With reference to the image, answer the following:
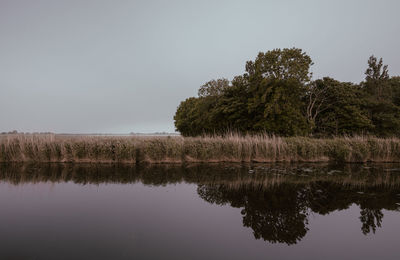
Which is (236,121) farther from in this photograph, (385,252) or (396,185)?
(385,252)

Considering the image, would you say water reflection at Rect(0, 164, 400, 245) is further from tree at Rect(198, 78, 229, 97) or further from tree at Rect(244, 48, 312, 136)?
tree at Rect(198, 78, 229, 97)

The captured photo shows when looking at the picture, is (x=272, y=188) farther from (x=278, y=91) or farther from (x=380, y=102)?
(x=380, y=102)

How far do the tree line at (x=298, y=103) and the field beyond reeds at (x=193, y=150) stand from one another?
18.1ft

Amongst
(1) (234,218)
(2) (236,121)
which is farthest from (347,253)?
(2) (236,121)

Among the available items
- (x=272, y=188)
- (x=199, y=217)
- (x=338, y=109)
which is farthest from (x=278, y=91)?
(x=199, y=217)

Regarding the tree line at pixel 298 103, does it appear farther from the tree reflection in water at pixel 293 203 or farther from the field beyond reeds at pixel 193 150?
the tree reflection in water at pixel 293 203

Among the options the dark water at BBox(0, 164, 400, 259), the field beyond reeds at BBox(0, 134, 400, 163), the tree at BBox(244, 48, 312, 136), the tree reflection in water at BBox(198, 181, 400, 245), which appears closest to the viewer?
the dark water at BBox(0, 164, 400, 259)

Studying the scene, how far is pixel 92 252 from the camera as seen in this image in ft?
10.0

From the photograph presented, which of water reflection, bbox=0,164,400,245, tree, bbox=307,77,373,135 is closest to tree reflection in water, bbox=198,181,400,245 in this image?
water reflection, bbox=0,164,400,245

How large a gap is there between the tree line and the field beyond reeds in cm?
552

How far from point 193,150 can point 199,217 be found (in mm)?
7230

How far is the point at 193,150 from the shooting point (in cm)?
1166

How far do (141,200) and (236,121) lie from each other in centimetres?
1788

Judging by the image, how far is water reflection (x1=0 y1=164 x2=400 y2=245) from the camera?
416 centimetres
